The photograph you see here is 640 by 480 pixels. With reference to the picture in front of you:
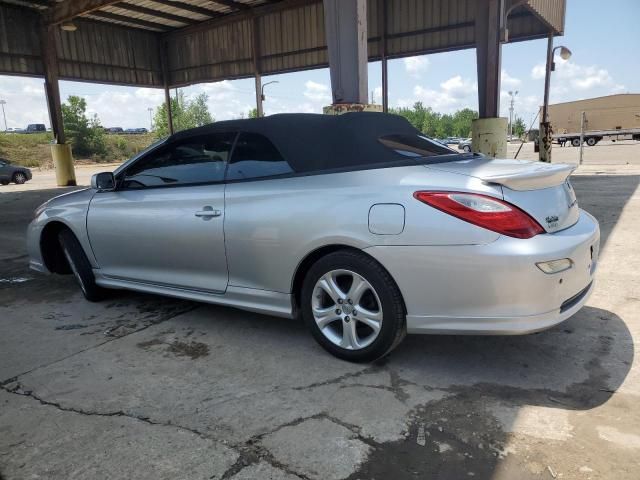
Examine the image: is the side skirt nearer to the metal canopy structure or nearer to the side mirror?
the side mirror

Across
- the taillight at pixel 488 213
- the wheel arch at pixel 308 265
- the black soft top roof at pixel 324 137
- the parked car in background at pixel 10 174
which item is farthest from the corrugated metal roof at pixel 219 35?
the wheel arch at pixel 308 265

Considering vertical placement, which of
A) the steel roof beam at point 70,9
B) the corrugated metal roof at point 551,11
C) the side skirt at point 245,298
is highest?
the steel roof beam at point 70,9

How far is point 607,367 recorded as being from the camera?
2775 millimetres

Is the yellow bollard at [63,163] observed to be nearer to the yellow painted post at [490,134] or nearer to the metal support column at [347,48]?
the yellow painted post at [490,134]

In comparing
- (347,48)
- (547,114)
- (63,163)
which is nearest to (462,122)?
(547,114)

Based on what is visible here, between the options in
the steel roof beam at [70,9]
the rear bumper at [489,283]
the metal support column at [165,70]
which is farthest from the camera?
the metal support column at [165,70]

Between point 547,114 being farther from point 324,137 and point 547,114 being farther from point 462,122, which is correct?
point 462,122

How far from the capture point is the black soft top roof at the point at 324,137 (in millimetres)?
3072

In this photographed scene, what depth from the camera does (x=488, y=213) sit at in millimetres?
2453

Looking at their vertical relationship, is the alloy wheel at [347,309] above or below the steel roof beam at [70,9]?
below

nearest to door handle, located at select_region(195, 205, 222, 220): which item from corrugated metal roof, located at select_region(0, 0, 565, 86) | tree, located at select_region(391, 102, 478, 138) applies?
corrugated metal roof, located at select_region(0, 0, 565, 86)

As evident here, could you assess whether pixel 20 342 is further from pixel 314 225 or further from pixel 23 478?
pixel 314 225

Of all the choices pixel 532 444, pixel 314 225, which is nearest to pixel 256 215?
pixel 314 225

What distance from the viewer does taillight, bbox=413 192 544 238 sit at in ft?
7.98
